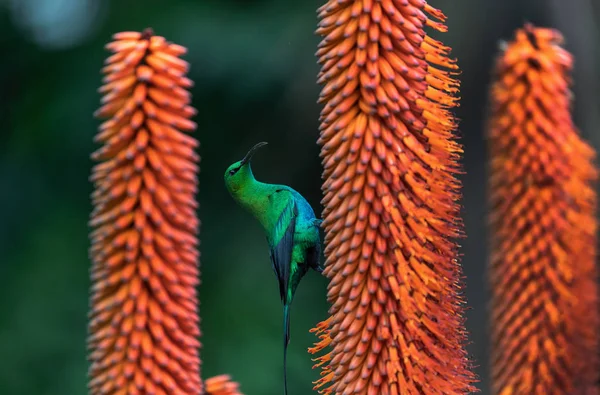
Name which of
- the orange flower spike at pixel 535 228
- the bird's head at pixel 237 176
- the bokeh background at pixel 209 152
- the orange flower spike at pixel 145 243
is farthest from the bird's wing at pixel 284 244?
the bokeh background at pixel 209 152

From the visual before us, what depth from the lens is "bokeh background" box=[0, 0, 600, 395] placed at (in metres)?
11.6

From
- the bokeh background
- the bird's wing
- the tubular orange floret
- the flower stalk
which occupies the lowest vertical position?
the tubular orange floret

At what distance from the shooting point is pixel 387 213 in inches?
123

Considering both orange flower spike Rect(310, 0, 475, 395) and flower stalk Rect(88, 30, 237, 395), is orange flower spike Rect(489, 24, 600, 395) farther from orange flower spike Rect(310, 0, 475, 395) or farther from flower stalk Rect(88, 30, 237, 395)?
flower stalk Rect(88, 30, 237, 395)

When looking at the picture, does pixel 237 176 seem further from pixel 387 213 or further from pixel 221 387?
pixel 221 387

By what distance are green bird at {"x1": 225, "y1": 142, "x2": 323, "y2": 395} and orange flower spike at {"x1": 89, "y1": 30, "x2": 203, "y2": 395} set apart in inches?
106

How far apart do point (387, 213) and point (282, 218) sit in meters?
2.43

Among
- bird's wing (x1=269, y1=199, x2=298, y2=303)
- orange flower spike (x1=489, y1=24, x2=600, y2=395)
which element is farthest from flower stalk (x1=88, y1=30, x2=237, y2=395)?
bird's wing (x1=269, y1=199, x2=298, y2=303)

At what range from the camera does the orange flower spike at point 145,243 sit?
2.51 metres

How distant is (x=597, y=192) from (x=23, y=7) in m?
10.3

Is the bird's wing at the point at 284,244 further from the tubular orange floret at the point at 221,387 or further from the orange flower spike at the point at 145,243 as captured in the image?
the orange flower spike at the point at 145,243

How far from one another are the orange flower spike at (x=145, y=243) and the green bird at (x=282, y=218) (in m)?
2.69

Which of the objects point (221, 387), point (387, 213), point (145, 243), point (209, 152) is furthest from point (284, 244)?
point (209, 152)

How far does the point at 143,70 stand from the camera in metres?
2.62
